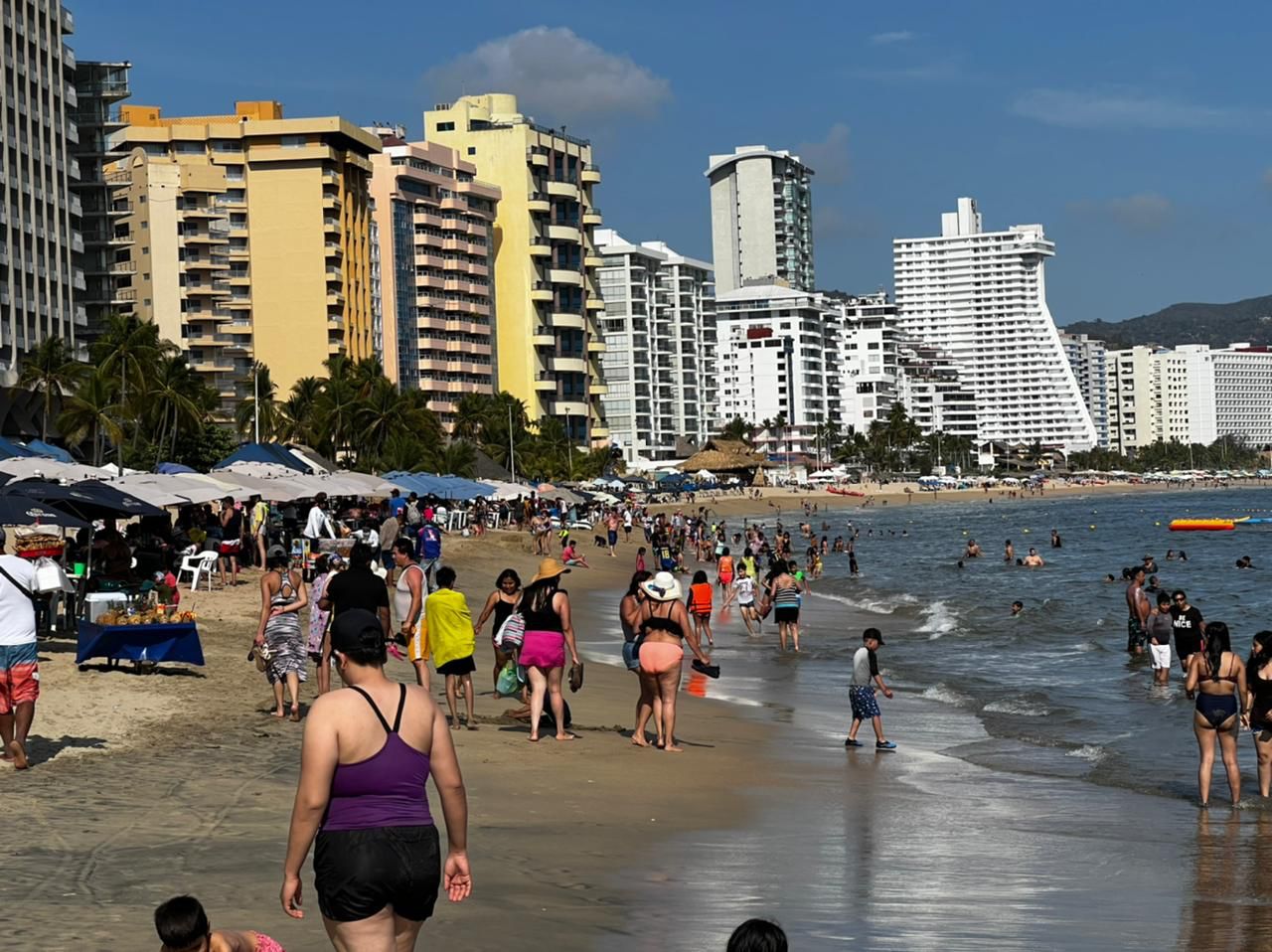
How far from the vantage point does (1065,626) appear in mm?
34812

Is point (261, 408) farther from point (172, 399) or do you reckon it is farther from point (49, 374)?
point (49, 374)

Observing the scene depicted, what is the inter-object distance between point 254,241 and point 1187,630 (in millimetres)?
104001

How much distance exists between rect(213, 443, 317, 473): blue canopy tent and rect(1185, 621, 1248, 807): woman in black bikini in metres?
30.5

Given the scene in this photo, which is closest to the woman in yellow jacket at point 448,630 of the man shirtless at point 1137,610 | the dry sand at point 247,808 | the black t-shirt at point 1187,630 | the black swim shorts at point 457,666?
the black swim shorts at point 457,666

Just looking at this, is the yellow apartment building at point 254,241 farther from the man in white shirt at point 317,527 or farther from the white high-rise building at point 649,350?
the man in white shirt at point 317,527

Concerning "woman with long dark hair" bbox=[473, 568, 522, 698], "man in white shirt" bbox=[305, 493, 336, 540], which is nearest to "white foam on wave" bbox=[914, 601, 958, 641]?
"man in white shirt" bbox=[305, 493, 336, 540]

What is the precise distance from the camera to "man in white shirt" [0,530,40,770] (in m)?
11.8

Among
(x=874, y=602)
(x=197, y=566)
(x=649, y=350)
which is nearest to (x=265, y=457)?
(x=197, y=566)

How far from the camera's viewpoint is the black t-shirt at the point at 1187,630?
16.7 meters

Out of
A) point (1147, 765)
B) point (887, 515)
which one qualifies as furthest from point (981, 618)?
point (887, 515)

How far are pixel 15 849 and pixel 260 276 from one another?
108923 mm

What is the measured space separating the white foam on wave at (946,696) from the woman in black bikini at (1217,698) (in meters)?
7.96

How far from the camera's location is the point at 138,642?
16750mm

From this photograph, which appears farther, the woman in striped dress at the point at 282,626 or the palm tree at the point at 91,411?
the palm tree at the point at 91,411
